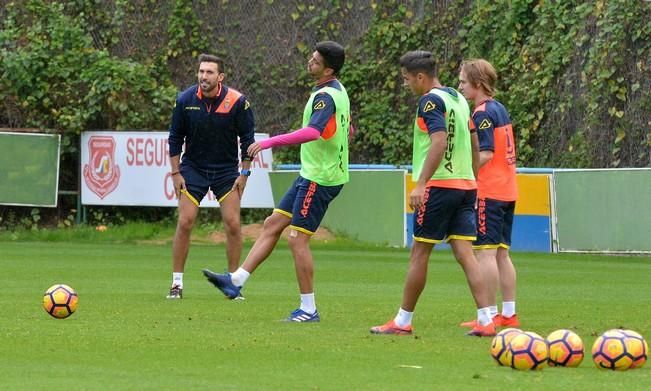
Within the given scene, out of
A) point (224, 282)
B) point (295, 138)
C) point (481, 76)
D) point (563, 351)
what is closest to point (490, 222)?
point (481, 76)

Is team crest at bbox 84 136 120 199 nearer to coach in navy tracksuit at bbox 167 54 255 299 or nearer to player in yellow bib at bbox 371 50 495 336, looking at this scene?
coach in navy tracksuit at bbox 167 54 255 299

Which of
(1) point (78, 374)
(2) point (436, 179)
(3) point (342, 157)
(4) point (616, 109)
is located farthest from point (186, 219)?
(4) point (616, 109)

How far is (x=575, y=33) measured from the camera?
22719mm

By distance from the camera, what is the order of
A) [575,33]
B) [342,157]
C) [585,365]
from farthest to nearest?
[575,33], [342,157], [585,365]

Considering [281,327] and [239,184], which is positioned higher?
[239,184]

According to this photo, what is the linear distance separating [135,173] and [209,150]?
421 inches

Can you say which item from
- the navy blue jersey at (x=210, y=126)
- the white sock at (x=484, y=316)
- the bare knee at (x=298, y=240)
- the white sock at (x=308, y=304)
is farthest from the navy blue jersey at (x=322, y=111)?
the navy blue jersey at (x=210, y=126)

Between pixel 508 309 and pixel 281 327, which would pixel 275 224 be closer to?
pixel 281 327

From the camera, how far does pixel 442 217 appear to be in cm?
979

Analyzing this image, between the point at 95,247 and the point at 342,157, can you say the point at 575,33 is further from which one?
the point at 342,157

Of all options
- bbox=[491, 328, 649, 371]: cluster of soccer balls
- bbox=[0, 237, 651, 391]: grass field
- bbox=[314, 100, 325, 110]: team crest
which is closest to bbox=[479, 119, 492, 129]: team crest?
bbox=[314, 100, 325, 110]: team crest

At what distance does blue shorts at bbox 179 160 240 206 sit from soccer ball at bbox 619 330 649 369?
6.04m

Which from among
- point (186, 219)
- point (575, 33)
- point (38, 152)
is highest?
point (575, 33)

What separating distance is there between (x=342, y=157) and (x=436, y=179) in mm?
1505
